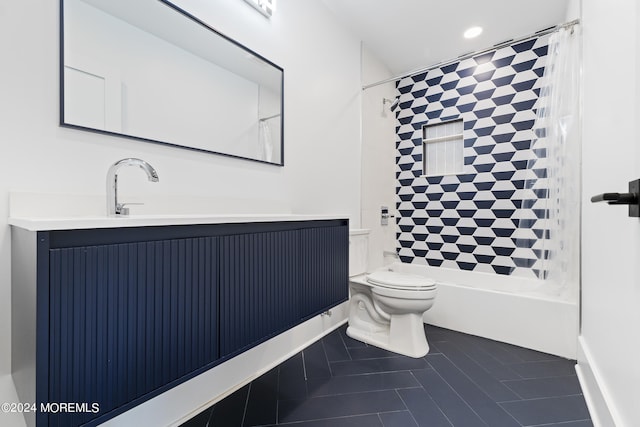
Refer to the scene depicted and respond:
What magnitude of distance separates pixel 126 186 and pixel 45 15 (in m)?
0.62

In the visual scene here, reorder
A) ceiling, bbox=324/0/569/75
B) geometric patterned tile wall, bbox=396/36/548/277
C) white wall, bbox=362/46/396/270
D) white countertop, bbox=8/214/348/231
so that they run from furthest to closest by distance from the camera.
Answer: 1. white wall, bbox=362/46/396/270
2. geometric patterned tile wall, bbox=396/36/548/277
3. ceiling, bbox=324/0/569/75
4. white countertop, bbox=8/214/348/231

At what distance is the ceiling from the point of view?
228 cm

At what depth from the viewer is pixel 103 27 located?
1.15m

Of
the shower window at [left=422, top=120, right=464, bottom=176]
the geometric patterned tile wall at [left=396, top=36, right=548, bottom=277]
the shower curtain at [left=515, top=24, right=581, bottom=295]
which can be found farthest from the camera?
the shower window at [left=422, top=120, right=464, bottom=176]

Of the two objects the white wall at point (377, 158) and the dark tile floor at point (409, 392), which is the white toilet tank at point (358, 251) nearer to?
the white wall at point (377, 158)

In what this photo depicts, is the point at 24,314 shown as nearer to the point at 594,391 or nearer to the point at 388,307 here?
the point at 388,307

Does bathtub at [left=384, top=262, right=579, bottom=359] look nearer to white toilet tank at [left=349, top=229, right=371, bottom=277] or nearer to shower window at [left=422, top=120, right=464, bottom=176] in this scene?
white toilet tank at [left=349, top=229, right=371, bottom=277]

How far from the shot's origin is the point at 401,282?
81.4 inches

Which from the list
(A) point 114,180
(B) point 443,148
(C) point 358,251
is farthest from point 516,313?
(A) point 114,180

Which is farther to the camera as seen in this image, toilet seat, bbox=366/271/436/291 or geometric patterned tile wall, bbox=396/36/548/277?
geometric patterned tile wall, bbox=396/36/548/277

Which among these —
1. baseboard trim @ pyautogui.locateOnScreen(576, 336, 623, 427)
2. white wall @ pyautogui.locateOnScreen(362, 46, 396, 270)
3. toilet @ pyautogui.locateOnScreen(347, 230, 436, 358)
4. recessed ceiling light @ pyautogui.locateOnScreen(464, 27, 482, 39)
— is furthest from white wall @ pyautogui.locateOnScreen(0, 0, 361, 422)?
baseboard trim @ pyautogui.locateOnScreen(576, 336, 623, 427)

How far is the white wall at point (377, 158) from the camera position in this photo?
2857 millimetres

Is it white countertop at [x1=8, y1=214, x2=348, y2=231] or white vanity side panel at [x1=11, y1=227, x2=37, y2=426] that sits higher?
white countertop at [x1=8, y1=214, x2=348, y2=231]

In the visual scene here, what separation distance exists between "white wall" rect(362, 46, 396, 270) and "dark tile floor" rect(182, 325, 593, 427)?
45.4 inches
